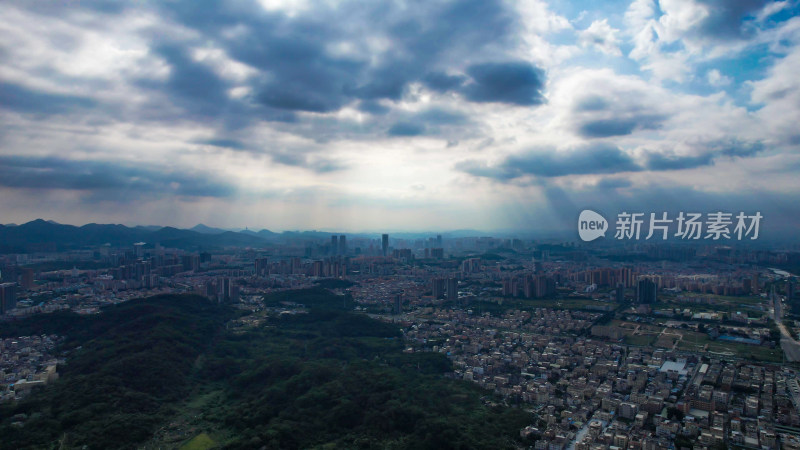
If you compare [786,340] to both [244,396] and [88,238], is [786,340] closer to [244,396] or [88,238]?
[244,396]

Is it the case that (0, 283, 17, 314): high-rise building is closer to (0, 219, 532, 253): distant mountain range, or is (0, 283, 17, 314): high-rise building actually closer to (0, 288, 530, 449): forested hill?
(0, 288, 530, 449): forested hill

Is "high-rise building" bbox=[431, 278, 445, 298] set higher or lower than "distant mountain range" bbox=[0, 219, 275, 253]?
lower

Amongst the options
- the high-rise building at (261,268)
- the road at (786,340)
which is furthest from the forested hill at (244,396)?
the high-rise building at (261,268)

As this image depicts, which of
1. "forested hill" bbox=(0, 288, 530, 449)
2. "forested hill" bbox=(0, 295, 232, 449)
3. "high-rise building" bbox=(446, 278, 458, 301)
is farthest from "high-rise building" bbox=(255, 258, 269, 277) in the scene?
"forested hill" bbox=(0, 288, 530, 449)

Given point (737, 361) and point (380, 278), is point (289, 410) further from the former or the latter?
point (380, 278)

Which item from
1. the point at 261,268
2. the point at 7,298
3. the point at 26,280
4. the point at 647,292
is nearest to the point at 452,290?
the point at 647,292

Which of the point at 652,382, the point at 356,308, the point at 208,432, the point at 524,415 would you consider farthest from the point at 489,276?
the point at 208,432
